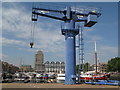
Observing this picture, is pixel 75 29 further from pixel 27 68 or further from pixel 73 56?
pixel 27 68

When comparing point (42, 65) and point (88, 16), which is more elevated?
point (88, 16)

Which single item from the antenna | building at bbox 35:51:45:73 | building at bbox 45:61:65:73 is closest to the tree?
building at bbox 45:61:65:73

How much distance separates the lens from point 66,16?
1038 inches

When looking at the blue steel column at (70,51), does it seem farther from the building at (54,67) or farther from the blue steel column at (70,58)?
the building at (54,67)

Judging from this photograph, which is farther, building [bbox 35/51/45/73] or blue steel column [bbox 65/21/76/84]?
building [bbox 35/51/45/73]

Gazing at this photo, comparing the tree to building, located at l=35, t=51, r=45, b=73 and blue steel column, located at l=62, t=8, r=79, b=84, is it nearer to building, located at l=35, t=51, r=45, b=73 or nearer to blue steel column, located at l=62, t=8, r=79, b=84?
building, located at l=35, t=51, r=45, b=73

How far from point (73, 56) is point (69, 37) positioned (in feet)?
9.53

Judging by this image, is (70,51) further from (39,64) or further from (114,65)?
(39,64)

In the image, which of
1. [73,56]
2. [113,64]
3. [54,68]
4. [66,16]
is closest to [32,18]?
[66,16]

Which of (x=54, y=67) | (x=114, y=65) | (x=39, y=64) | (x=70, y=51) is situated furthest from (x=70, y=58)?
(x=39, y=64)

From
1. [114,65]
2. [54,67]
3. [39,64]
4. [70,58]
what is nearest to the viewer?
[70,58]

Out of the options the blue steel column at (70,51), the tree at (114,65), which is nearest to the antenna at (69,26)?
the blue steel column at (70,51)

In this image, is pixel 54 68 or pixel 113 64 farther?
pixel 54 68

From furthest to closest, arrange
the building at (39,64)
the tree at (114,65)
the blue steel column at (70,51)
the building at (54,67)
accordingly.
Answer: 1. the building at (39,64)
2. the building at (54,67)
3. the tree at (114,65)
4. the blue steel column at (70,51)
